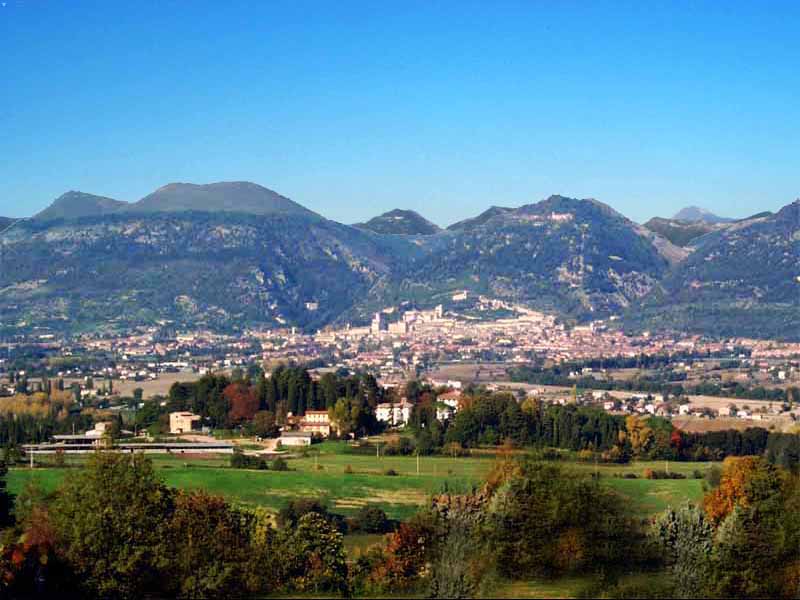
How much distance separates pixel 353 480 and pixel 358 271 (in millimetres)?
94116

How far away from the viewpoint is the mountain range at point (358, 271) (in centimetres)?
9344

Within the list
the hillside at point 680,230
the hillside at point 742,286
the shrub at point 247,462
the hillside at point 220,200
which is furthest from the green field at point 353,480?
the hillside at point 680,230

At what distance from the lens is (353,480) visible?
25797 millimetres

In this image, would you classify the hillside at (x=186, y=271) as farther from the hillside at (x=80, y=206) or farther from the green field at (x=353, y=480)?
the green field at (x=353, y=480)

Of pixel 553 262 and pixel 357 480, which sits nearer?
pixel 357 480

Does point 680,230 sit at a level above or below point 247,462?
above

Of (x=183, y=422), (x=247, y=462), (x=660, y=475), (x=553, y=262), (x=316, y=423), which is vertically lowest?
(x=660, y=475)

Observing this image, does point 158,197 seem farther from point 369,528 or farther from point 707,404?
point 369,528

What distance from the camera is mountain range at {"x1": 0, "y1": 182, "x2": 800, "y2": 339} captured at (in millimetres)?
93438

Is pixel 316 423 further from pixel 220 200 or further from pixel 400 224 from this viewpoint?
pixel 400 224

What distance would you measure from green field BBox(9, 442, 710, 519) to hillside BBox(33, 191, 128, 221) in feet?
377

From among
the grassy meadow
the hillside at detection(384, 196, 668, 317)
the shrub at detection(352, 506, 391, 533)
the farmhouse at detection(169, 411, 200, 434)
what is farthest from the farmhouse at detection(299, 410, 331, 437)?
the hillside at detection(384, 196, 668, 317)

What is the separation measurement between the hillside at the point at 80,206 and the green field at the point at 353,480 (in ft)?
377

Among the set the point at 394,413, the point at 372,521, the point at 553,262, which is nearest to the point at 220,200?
the point at 553,262
